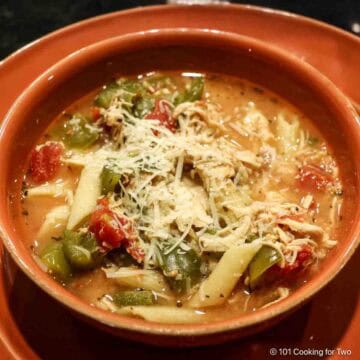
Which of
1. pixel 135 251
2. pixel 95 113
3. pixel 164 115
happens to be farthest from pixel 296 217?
pixel 95 113

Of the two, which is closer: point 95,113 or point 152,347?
point 152,347

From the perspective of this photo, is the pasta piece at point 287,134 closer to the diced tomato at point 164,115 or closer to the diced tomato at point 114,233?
the diced tomato at point 164,115

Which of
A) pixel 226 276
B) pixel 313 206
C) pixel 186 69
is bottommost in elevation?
pixel 226 276

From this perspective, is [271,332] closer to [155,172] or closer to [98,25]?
[155,172]

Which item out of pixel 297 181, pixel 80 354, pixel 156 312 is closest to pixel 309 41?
pixel 297 181

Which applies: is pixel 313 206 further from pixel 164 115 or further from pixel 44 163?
pixel 44 163

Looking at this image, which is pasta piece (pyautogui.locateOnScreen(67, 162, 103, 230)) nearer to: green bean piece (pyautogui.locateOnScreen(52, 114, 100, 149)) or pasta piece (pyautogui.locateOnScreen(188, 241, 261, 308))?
green bean piece (pyautogui.locateOnScreen(52, 114, 100, 149))

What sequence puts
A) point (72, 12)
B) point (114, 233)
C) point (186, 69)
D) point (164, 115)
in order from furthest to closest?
1. point (72, 12)
2. point (186, 69)
3. point (164, 115)
4. point (114, 233)

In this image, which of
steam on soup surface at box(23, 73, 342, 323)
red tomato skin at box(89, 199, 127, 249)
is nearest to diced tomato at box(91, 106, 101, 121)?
steam on soup surface at box(23, 73, 342, 323)

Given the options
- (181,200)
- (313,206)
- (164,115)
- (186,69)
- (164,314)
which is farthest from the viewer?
(186,69)
